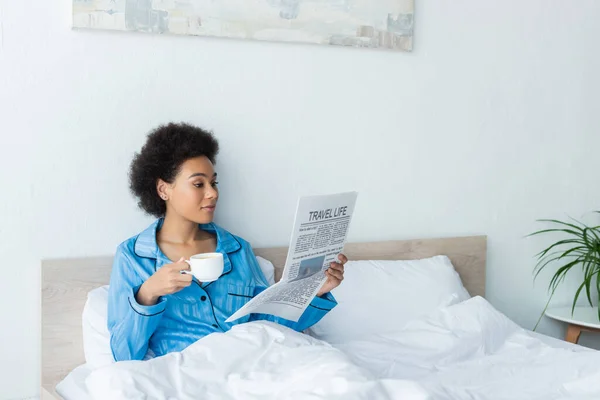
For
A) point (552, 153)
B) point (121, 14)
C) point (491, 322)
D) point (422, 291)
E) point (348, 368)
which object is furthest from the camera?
point (552, 153)

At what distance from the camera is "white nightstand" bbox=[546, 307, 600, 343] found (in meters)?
2.73

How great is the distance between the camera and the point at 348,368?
1.54 meters

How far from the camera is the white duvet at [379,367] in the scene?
1.54 meters

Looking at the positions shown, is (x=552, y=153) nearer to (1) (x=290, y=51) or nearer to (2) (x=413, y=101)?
(2) (x=413, y=101)

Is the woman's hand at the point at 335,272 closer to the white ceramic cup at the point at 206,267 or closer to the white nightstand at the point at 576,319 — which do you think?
the white ceramic cup at the point at 206,267

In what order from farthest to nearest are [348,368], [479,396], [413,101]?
[413,101] < [479,396] < [348,368]

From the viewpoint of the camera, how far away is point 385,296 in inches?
95.0

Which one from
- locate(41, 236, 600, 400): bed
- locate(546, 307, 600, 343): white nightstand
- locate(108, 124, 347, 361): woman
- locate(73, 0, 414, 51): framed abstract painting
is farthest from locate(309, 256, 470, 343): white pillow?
locate(73, 0, 414, 51): framed abstract painting

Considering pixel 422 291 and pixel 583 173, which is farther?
pixel 583 173

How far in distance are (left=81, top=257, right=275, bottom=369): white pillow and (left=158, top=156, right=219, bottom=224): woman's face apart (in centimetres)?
32

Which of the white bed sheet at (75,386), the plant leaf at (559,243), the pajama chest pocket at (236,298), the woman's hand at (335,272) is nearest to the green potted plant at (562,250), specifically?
the plant leaf at (559,243)

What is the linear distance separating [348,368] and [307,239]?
1.15ft

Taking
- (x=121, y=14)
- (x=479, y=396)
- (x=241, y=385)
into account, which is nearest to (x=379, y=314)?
(x=479, y=396)

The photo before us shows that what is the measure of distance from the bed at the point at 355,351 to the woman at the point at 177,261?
165 millimetres
